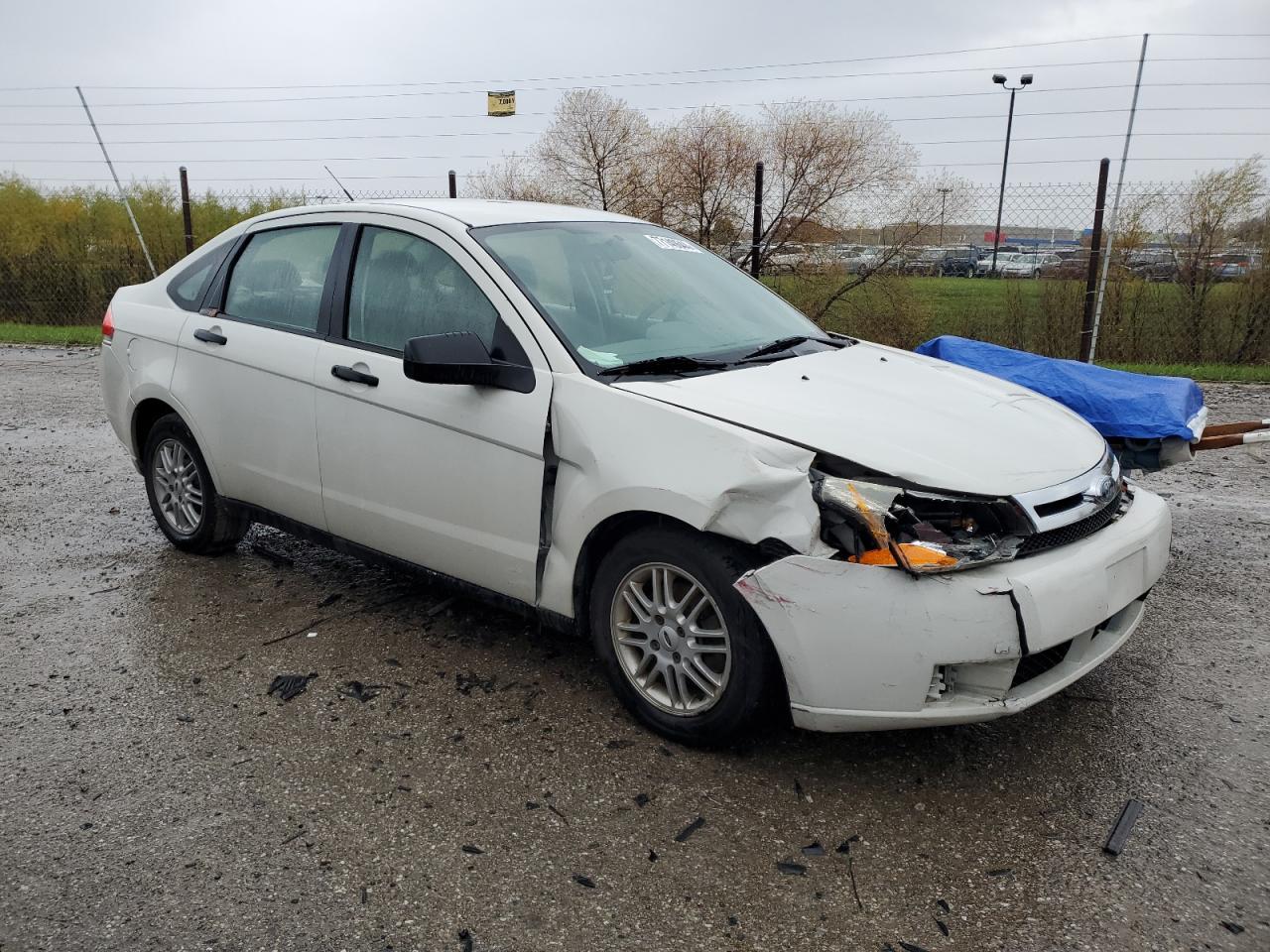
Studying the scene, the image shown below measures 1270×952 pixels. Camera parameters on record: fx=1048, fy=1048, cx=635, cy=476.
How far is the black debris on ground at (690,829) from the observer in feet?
9.55

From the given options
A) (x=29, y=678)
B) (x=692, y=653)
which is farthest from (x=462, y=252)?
(x=29, y=678)

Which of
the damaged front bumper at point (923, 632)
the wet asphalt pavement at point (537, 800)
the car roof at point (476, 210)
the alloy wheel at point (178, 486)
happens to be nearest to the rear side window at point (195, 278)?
the car roof at point (476, 210)

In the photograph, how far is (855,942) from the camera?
2.50 meters

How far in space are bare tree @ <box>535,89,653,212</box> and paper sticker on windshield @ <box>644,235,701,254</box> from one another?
926 cm

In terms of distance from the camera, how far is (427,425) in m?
3.82

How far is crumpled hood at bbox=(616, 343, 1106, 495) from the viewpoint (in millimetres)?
3037

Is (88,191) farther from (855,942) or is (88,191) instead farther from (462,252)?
(855,942)

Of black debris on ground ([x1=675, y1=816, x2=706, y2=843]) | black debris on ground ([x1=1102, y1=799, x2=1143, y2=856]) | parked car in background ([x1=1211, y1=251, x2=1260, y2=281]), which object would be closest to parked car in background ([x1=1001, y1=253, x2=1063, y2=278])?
parked car in background ([x1=1211, y1=251, x2=1260, y2=281])

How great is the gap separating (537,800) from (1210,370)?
1048 centimetres

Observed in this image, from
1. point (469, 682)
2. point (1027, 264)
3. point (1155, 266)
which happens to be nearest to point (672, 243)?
point (469, 682)

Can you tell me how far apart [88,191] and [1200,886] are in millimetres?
21685

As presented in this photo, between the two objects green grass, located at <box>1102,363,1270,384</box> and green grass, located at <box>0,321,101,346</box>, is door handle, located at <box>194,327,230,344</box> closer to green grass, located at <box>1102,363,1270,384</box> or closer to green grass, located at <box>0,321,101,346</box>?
green grass, located at <box>1102,363,1270,384</box>

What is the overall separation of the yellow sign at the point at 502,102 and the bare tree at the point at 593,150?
1744 mm

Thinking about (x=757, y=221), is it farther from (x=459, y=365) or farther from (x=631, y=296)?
(x=459, y=365)
